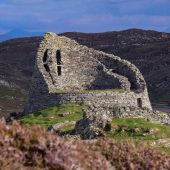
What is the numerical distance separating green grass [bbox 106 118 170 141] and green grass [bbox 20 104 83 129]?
16.1ft

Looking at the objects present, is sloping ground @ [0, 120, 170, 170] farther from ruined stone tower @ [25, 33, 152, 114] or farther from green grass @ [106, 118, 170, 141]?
ruined stone tower @ [25, 33, 152, 114]

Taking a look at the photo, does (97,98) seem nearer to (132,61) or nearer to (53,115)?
(53,115)

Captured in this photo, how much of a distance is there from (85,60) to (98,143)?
31360 mm

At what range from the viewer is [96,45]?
648 feet

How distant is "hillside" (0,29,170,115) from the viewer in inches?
4279

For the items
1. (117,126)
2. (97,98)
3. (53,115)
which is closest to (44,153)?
(117,126)

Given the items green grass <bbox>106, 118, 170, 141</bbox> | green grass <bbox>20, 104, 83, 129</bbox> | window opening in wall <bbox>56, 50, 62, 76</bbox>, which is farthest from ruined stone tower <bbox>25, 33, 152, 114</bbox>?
green grass <bbox>106, 118, 170, 141</bbox>

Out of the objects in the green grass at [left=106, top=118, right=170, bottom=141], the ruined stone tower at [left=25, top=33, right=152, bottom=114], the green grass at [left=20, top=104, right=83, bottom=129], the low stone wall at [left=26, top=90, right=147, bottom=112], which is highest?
the ruined stone tower at [left=25, top=33, right=152, bottom=114]

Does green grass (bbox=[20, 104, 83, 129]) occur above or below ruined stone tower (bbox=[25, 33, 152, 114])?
below

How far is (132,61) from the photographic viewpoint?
509 feet

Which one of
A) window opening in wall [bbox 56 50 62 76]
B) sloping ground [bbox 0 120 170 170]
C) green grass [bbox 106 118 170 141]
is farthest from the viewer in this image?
window opening in wall [bbox 56 50 62 76]

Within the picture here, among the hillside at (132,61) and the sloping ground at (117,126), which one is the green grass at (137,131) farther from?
the hillside at (132,61)

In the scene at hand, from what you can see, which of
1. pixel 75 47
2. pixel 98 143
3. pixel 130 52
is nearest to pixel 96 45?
pixel 130 52

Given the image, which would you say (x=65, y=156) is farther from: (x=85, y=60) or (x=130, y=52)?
(x=130, y=52)
